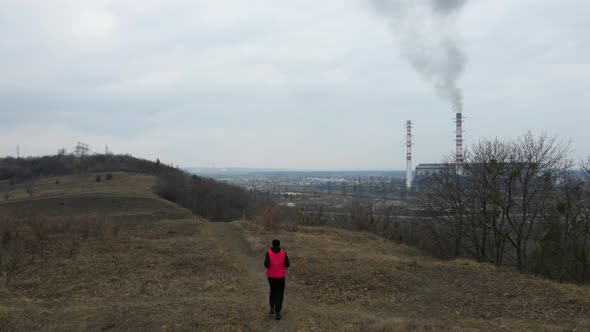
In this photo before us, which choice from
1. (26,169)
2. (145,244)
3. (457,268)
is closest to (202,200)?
(145,244)

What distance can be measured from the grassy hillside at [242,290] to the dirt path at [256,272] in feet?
0.14

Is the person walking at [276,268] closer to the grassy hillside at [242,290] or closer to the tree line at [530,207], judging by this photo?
the grassy hillside at [242,290]

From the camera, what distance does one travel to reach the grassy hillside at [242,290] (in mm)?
7258

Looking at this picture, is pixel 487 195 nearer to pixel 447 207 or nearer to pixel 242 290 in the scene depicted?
pixel 447 207

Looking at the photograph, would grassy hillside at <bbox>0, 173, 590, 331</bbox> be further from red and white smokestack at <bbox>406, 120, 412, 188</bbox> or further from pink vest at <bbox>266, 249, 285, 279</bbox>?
red and white smokestack at <bbox>406, 120, 412, 188</bbox>

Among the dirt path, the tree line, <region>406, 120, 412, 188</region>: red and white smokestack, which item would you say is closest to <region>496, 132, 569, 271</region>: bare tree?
the tree line

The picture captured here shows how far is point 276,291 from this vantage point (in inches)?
284

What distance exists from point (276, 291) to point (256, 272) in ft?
14.2

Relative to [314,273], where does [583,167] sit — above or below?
above

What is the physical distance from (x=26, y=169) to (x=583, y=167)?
298 ft

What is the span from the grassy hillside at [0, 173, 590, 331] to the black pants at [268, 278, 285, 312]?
306mm

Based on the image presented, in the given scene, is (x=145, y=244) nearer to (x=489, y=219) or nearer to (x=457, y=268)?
(x=457, y=268)

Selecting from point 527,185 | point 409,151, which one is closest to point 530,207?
point 527,185

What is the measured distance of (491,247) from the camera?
1945 centimetres
